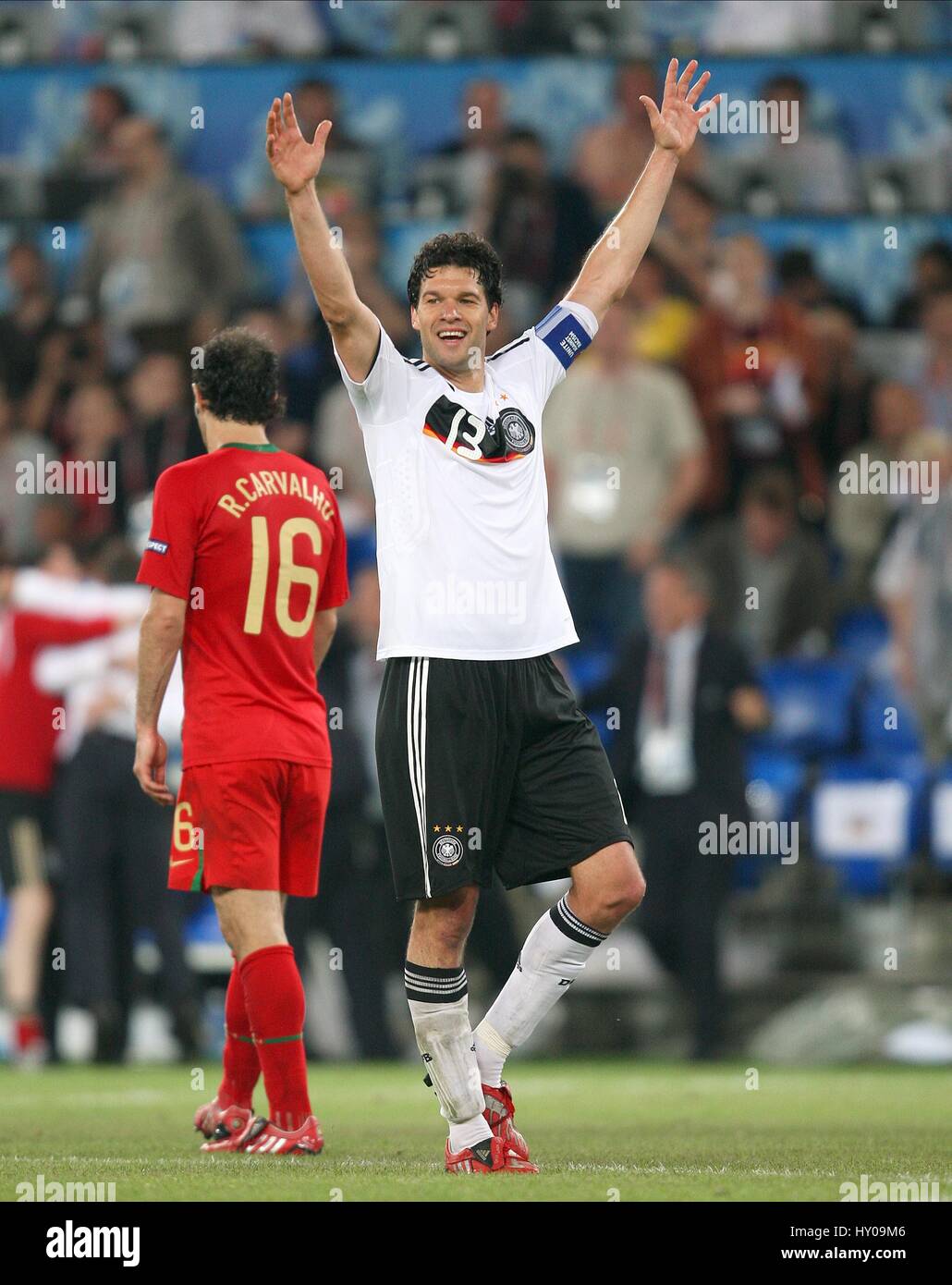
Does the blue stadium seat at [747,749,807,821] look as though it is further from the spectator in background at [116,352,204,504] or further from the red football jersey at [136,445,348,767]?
the red football jersey at [136,445,348,767]

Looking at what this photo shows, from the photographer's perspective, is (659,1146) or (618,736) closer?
(659,1146)

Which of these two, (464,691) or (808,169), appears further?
(808,169)

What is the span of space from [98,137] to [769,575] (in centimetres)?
562

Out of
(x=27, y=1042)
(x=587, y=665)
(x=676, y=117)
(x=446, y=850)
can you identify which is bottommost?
(x=27, y=1042)

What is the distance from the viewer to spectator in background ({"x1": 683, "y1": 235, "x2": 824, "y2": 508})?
12609mm

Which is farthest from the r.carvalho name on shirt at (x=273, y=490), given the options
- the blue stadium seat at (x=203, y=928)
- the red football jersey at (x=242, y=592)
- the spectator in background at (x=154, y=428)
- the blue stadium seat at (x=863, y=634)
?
the blue stadium seat at (x=863, y=634)

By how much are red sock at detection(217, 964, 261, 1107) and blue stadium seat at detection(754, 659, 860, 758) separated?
20.2ft

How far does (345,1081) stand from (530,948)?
4.22 m

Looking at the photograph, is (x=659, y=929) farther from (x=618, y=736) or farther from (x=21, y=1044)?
(x=21, y=1044)

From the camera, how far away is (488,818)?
5.35 m

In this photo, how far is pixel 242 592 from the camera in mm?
6000

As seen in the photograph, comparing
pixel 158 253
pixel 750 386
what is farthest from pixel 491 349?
pixel 158 253

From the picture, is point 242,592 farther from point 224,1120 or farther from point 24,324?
point 24,324

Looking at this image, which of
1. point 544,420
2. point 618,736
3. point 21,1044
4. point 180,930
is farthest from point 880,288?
point 21,1044
